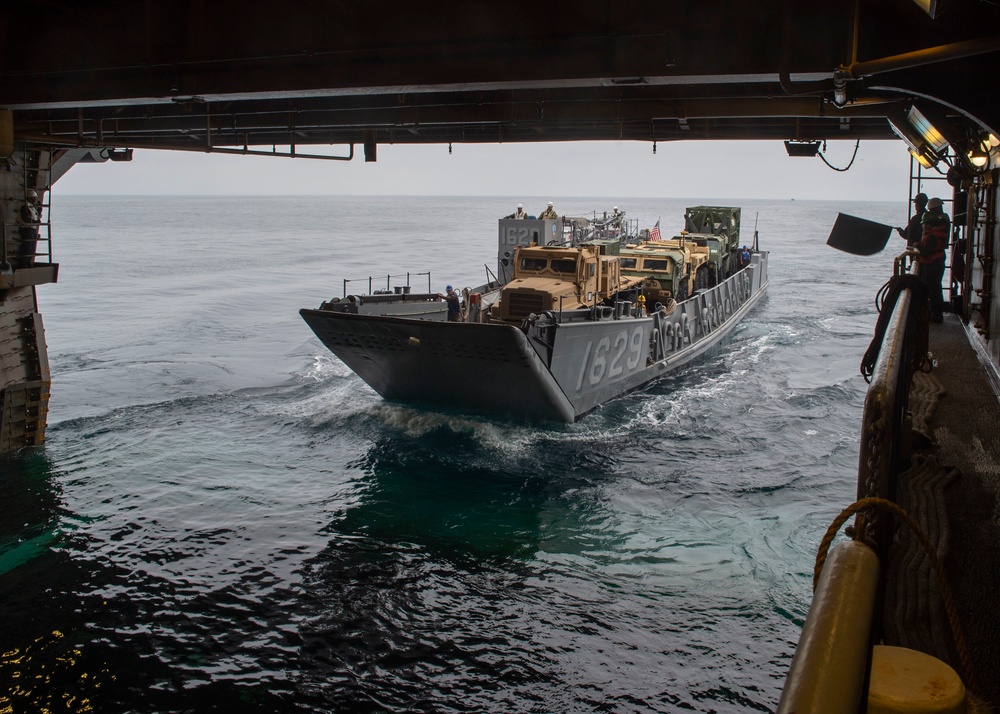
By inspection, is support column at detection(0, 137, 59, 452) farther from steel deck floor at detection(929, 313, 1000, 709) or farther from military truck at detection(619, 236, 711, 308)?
steel deck floor at detection(929, 313, 1000, 709)

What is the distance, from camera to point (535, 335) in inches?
655

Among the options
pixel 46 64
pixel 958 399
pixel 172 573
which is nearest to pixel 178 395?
pixel 172 573

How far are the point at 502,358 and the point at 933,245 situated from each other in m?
8.11

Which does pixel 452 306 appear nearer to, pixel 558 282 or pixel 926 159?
pixel 558 282

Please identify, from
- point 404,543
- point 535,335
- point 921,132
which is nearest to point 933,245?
point 921,132

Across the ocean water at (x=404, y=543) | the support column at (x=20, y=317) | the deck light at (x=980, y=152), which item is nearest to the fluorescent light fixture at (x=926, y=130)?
the deck light at (x=980, y=152)

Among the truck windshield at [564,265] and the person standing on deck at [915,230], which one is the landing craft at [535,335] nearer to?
the truck windshield at [564,265]

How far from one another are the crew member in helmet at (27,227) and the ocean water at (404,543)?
416cm

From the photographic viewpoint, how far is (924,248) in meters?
11.5

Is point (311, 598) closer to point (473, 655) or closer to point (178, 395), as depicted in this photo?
point (473, 655)

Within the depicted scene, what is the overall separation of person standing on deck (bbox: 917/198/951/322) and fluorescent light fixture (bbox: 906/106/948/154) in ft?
2.98

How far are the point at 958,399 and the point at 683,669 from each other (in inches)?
168

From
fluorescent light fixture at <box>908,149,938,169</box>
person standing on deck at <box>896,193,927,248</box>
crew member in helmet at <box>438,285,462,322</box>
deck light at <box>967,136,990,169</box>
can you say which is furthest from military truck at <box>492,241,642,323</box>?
deck light at <box>967,136,990,169</box>

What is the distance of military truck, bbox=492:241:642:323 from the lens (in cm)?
1930
